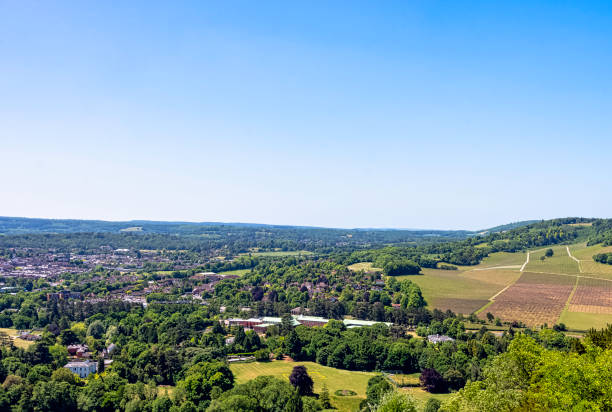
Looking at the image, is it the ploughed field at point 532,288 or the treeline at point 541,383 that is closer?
the treeline at point 541,383

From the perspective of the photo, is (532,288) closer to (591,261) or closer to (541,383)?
(591,261)

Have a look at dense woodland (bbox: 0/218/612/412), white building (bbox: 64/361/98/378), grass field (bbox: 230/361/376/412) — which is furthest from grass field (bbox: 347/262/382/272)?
white building (bbox: 64/361/98/378)

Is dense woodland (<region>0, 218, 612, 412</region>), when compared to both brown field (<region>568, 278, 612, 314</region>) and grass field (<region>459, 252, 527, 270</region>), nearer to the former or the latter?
brown field (<region>568, 278, 612, 314</region>)

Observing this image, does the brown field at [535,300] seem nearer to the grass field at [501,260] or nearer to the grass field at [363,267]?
the grass field at [501,260]

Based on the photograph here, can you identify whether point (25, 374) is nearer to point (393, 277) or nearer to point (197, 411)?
point (197, 411)

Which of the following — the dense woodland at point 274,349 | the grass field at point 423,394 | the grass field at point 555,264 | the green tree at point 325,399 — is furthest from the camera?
the grass field at point 555,264

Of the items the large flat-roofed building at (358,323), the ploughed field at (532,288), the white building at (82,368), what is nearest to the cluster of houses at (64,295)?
the white building at (82,368)
